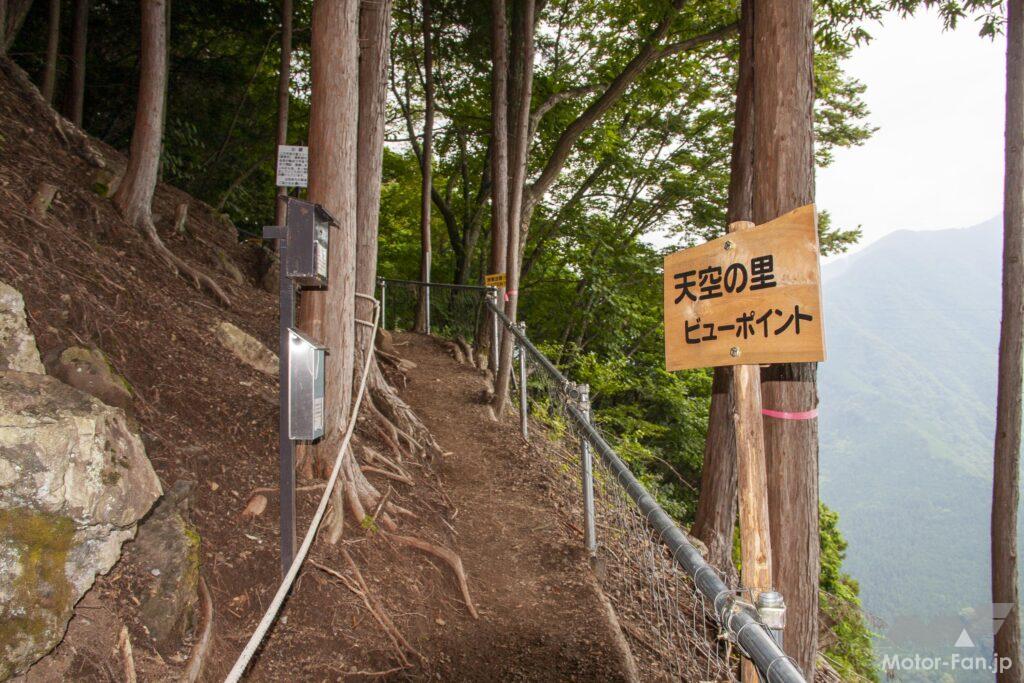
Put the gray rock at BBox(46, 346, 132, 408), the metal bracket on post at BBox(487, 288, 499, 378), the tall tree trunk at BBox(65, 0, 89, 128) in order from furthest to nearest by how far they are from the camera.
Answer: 1. the metal bracket on post at BBox(487, 288, 499, 378)
2. the tall tree trunk at BBox(65, 0, 89, 128)
3. the gray rock at BBox(46, 346, 132, 408)

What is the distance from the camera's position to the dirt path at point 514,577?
3439 millimetres

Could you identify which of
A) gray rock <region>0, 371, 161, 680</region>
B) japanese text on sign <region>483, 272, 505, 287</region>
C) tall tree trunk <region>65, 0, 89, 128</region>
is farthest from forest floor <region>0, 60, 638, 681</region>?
tall tree trunk <region>65, 0, 89, 128</region>

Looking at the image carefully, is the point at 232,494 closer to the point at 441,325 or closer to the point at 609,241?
the point at 441,325

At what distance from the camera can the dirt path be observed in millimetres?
3439

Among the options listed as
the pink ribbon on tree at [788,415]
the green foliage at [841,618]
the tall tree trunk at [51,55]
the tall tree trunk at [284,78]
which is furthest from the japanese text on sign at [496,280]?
the tall tree trunk at [51,55]

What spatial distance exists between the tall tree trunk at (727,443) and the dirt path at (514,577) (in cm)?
149

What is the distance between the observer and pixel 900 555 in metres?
65.5

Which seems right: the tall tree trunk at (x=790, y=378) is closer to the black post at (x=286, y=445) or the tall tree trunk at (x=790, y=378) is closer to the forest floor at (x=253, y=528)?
the forest floor at (x=253, y=528)

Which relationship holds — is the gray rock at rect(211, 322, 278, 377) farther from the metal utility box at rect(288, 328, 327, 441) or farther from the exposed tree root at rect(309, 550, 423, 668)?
the metal utility box at rect(288, 328, 327, 441)

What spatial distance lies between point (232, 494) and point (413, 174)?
1541 centimetres

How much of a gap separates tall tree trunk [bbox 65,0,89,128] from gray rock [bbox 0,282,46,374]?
8.06m

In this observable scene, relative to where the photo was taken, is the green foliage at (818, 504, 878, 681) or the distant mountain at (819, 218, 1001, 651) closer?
the green foliage at (818, 504, 878, 681)

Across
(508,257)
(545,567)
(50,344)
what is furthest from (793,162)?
(508,257)

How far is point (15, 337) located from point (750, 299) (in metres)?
3.57
